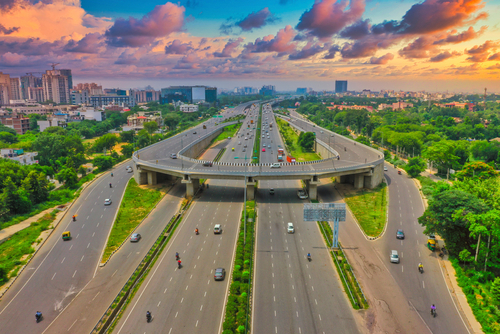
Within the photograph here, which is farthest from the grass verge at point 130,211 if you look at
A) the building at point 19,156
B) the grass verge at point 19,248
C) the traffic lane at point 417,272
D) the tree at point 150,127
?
the tree at point 150,127

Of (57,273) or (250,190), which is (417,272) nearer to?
(250,190)

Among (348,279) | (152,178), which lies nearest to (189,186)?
(152,178)

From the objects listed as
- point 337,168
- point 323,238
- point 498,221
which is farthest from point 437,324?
point 337,168

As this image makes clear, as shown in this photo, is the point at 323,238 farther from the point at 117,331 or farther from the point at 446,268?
the point at 117,331

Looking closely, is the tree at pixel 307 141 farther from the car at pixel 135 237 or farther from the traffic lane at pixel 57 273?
the car at pixel 135 237

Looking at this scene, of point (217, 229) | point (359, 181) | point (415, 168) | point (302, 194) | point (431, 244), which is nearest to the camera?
point (431, 244)
